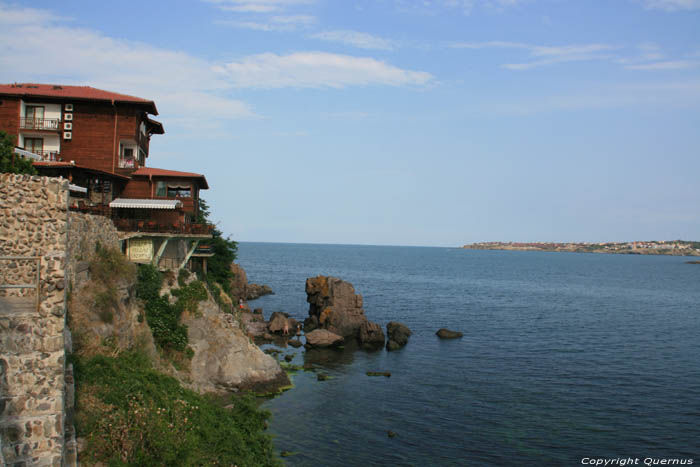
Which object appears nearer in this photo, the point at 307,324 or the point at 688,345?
the point at 688,345

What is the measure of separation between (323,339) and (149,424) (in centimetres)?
3967

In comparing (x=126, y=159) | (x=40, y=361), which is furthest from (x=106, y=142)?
(x=40, y=361)

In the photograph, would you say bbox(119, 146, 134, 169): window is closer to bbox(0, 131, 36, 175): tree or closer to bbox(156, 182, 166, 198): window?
bbox(156, 182, 166, 198): window

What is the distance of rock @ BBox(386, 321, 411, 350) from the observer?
57375mm

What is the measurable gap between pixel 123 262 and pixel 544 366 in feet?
131

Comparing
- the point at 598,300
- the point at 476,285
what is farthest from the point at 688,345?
the point at 476,285

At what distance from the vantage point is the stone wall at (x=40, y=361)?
39.0ft

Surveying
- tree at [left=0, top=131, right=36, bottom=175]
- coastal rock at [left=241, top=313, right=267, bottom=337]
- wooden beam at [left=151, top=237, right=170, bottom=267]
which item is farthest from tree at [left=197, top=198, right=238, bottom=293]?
tree at [left=0, top=131, right=36, bottom=175]

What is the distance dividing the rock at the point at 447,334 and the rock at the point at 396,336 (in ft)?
15.0

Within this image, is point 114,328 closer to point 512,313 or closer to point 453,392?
point 453,392

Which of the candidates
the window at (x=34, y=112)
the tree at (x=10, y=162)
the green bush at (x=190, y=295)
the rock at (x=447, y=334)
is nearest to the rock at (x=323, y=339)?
the rock at (x=447, y=334)

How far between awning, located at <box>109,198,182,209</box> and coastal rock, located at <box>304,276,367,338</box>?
30.3 metres

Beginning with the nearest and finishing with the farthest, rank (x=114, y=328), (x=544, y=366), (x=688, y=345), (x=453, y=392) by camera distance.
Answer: (x=114, y=328)
(x=453, y=392)
(x=544, y=366)
(x=688, y=345)

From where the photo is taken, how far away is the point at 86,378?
18578mm
